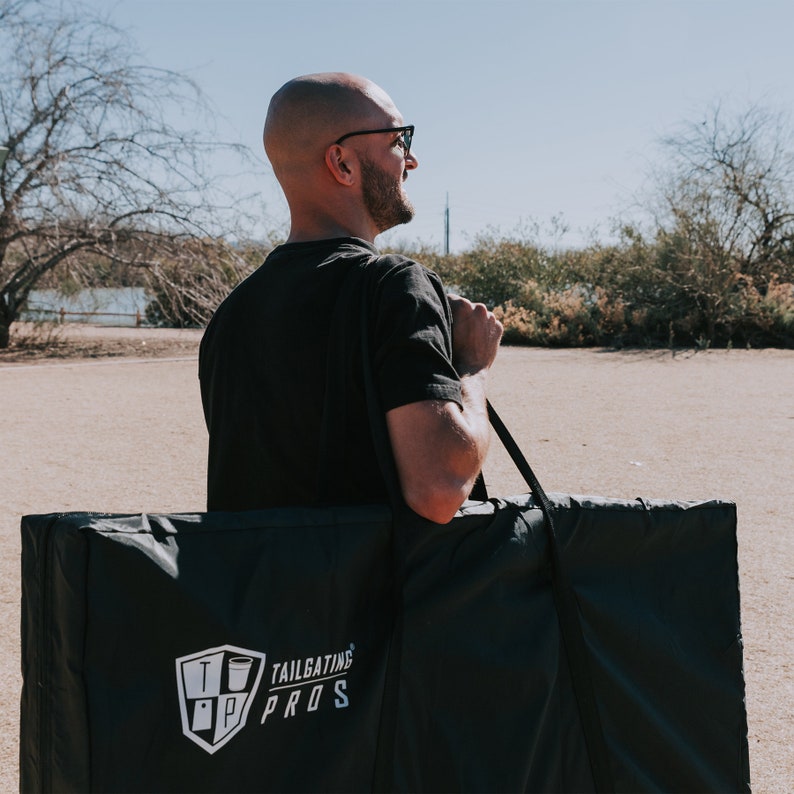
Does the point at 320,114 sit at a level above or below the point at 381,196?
above

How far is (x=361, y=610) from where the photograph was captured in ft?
4.11

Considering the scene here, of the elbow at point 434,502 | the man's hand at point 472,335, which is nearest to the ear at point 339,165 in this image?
the man's hand at point 472,335

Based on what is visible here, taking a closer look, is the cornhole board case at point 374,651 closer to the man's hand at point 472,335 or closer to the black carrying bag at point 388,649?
the black carrying bag at point 388,649

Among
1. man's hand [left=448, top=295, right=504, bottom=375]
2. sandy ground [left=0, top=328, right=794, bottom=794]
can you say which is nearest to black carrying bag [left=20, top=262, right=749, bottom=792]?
man's hand [left=448, top=295, right=504, bottom=375]

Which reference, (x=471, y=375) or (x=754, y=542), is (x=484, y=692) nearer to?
(x=471, y=375)

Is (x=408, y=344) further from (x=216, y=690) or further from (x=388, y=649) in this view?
(x=216, y=690)


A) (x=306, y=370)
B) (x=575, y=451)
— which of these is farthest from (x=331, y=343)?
(x=575, y=451)

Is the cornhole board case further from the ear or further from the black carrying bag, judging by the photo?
the ear

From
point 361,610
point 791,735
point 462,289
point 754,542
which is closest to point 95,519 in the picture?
point 361,610

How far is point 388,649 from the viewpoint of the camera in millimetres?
1255

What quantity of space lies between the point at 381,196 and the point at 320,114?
182 millimetres

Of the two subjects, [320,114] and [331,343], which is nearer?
[331,343]

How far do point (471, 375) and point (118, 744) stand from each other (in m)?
0.78

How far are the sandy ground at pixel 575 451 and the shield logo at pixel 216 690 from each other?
5.69 feet
